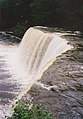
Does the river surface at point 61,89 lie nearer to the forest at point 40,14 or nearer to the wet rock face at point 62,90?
the wet rock face at point 62,90

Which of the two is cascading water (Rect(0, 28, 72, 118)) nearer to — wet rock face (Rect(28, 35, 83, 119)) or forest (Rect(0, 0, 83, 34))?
wet rock face (Rect(28, 35, 83, 119))

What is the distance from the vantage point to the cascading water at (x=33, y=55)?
447 inches

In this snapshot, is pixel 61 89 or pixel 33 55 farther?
pixel 33 55

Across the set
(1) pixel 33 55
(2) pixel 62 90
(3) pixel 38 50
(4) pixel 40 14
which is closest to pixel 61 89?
(2) pixel 62 90

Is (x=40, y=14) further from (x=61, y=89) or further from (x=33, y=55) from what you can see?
(x=61, y=89)

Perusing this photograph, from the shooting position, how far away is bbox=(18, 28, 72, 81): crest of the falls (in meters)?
11.4

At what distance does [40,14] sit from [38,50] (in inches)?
381

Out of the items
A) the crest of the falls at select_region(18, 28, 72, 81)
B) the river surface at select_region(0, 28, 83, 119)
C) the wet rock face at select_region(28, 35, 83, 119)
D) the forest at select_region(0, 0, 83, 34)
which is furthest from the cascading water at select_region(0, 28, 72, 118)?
the forest at select_region(0, 0, 83, 34)

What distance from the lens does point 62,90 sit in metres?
6.85

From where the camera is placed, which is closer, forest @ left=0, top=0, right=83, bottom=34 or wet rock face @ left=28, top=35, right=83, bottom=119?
wet rock face @ left=28, top=35, right=83, bottom=119

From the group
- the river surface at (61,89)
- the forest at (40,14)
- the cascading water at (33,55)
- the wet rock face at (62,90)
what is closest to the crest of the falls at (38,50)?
the cascading water at (33,55)

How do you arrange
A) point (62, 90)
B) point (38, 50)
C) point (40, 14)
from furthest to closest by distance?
1. point (40, 14)
2. point (38, 50)
3. point (62, 90)

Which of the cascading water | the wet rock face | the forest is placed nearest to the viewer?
the wet rock face

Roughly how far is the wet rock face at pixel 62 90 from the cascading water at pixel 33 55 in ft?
5.75
